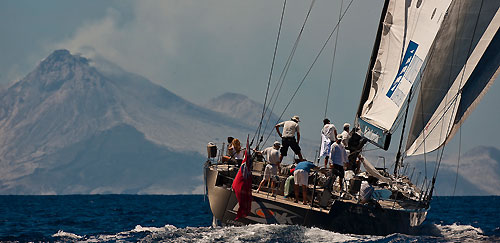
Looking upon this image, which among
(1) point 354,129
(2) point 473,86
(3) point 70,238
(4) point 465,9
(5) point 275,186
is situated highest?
(4) point 465,9

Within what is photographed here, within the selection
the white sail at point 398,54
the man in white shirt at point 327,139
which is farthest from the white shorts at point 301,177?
the white sail at point 398,54

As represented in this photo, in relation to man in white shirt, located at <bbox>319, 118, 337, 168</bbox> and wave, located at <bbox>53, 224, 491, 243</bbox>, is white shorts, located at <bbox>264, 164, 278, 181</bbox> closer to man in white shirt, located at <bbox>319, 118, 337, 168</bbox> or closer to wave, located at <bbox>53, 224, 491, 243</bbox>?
wave, located at <bbox>53, 224, 491, 243</bbox>

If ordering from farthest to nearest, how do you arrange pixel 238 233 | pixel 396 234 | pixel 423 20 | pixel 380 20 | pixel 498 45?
pixel 498 45, pixel 380 20, pixel 423 20, pixel 396 234, pixel 238 233

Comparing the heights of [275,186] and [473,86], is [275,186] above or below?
below

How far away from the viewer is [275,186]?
1691 cm

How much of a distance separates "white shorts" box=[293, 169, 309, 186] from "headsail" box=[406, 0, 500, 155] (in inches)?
254

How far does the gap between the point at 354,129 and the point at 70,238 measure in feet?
25.8

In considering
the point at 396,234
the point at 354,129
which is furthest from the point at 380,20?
the point at 396,234

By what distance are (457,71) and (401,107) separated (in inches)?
160

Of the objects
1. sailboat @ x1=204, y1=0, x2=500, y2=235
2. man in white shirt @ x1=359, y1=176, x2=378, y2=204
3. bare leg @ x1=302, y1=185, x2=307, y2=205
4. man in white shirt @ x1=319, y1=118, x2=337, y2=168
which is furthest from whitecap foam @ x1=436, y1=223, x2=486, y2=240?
bare leg @ x1=302, y1=185, x2=307, y2=205


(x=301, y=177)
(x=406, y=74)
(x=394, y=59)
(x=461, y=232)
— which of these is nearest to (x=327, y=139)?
(x=301, y=177)

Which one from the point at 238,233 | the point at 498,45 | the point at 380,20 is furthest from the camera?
the point at 498,45

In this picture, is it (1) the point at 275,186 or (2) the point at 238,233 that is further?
(1) the point at 275,186

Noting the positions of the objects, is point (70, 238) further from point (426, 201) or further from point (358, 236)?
point (426, 201)
